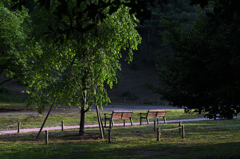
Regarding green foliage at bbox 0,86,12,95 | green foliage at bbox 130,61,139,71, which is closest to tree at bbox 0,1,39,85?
green foliage at bbox 0,86,12,95

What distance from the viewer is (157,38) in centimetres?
7519

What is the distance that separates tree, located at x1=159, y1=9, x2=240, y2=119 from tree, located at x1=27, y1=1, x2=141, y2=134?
2195mm

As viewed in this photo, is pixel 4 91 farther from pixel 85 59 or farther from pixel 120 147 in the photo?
pixel 120 147

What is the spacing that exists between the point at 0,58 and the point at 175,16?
38.0 meters

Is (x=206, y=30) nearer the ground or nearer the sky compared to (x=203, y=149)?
nearer the sky

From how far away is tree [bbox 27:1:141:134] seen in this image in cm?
1281

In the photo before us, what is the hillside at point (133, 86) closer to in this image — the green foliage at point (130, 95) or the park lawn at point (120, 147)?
the green foliage at point (130, 95)

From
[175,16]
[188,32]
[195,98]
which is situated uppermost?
[175,16]

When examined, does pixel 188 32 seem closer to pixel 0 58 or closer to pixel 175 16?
pixel 0 58

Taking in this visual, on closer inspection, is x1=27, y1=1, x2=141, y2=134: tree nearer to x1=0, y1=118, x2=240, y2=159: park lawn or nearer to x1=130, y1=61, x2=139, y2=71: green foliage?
x1=0, y1=118, x2=240, y2=159: park lawn

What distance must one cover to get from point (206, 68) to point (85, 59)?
5.49 metres

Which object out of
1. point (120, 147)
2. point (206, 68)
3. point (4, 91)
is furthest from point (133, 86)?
point (206, 68)

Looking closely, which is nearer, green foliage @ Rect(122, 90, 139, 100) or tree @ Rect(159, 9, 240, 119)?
tree @ Rect(159, 9, 240, 119)

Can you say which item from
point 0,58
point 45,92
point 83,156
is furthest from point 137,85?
point 83,156
